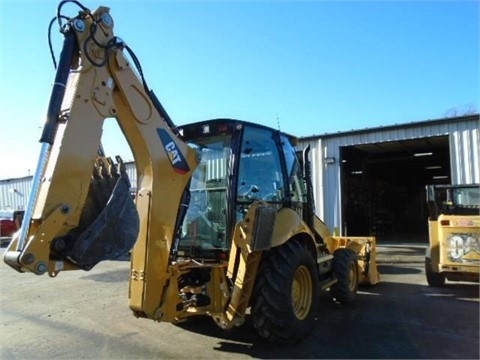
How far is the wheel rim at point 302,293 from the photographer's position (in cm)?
562

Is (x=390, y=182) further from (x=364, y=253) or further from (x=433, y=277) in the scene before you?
(x=364, y=253)

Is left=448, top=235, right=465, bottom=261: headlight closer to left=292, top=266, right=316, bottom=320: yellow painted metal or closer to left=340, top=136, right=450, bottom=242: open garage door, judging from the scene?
left=292, top=266, right=316, bottom=320: yellow painted metal

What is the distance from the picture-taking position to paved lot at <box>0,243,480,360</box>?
5.11 meters

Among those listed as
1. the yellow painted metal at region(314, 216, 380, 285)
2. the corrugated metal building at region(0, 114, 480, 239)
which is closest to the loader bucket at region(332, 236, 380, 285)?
the yellow painted metal at region(314, 216, 380, 285)

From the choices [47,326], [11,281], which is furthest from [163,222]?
[11,281]

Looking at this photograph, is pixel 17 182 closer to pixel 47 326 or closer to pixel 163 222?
pixel 47 326

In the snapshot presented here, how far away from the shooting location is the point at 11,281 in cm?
1079

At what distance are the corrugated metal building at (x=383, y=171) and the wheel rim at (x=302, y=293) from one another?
5636 millimetres

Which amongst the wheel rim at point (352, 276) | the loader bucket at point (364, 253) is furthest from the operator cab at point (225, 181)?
the loader bucket at point (364, 253)

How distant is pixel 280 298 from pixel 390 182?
2742cm

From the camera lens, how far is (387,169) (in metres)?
26.7

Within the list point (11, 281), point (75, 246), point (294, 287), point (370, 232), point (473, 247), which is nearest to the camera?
point (75, 246)

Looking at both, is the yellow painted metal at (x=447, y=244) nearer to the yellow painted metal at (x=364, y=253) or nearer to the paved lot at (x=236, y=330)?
the paved lot at (x=236, y=330)

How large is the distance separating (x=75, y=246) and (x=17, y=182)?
100ft
